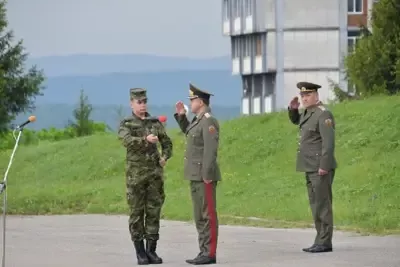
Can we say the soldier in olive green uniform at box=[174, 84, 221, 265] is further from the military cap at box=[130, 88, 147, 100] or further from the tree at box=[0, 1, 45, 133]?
the tree at box=[0, 1, 45, 133]

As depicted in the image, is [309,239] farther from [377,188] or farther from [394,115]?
[394,115]

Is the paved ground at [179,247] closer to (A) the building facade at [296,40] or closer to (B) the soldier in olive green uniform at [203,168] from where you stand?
(B) the soldier in olive green uniform at [203,168]

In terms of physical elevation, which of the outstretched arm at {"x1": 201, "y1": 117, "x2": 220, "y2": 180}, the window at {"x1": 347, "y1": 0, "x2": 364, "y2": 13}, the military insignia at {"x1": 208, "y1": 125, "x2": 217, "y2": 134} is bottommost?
the outstretched arm at {"x1": 201, "y1": 117, "x2": 220, "y2": 180}

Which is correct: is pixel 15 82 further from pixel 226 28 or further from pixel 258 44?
pixel 226 28

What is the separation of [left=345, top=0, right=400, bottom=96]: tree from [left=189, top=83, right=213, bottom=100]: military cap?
74.7 feet

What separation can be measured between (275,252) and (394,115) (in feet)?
42.2

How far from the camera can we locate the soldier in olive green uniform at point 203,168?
16422mm

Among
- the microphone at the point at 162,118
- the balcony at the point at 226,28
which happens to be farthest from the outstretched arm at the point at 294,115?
the balcony at the point at 226,28

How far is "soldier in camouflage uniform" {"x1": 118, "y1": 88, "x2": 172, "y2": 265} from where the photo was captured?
16.5m

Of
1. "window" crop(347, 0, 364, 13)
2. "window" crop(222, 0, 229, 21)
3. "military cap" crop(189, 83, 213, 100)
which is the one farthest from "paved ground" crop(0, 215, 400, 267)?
"window" crop(222, 0, 229, 21)

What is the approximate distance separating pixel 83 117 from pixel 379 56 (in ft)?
64.5

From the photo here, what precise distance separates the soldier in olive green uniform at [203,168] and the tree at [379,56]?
898 inches

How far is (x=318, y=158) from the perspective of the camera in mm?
17750

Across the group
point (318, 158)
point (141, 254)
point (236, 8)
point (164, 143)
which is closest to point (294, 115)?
point (318, 158)
